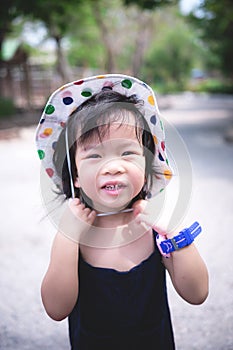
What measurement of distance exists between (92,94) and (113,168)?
28 centimetres

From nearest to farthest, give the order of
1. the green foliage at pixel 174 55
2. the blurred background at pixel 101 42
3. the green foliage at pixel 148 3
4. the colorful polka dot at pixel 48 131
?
the colorful polka dot at pixel 48 131 → the green foliage at pixel 148 3 → the blurred background at pixel 101 42 → the green foliage at pixel 174 55

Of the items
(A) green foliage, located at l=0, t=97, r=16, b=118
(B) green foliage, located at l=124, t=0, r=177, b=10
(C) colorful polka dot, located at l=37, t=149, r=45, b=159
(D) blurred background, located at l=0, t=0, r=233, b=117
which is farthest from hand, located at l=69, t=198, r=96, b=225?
(A) green foliage, located at l=0, t=97, r=16, b=118

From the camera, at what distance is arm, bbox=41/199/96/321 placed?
1.18m

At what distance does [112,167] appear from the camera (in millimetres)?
1101

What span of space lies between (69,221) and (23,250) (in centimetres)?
224

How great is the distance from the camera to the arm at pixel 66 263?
118 centimetres

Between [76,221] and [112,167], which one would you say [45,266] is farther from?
[112,167]

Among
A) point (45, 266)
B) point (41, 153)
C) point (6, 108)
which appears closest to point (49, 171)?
point (41, 153)

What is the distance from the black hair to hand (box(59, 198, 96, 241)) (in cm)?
4

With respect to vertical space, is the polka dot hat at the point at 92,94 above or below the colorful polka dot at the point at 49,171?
above

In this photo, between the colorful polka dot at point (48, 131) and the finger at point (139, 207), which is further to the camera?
the colorful polka dot at point (48, 131)

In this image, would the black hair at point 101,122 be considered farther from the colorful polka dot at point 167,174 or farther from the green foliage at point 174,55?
the green foliage at point 174,55

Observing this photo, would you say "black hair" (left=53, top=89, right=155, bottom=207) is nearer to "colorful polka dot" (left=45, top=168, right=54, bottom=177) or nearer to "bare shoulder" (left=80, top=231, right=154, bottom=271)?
"colorful polka dot" (left=45, top=168, right=54, bottom=177)

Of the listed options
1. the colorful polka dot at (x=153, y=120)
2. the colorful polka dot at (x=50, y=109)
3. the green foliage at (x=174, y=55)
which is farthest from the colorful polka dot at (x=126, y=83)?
the green foliage at (x=174, y=55)
